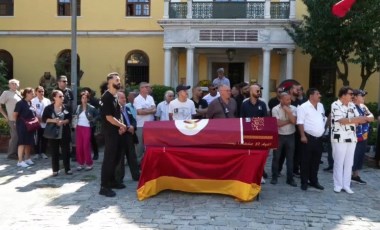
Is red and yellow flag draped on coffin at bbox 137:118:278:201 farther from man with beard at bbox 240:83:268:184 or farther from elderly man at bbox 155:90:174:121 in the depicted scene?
elderly man at bbox 155:90:174:121

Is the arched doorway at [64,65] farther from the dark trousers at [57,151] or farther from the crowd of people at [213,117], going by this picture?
the dark trousers at [57,151]

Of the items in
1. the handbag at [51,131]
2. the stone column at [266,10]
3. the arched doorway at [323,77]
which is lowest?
the handbag at [51,131]

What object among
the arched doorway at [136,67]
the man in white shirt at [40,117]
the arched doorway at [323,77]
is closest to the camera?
the man in white shirt at [40,117]

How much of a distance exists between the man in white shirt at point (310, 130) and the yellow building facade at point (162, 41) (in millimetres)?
11387

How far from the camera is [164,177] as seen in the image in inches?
290

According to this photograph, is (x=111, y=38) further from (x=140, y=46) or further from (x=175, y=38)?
(x=175, y=38)

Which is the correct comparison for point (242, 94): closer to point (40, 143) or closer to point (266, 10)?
point (40, 143)

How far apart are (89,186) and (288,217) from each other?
12.3 ft

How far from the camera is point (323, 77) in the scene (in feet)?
69.9

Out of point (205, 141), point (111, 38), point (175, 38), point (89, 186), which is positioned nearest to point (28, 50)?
point (111, 38)

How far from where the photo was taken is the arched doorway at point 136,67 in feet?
73.6

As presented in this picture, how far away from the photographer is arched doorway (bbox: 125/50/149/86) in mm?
22438

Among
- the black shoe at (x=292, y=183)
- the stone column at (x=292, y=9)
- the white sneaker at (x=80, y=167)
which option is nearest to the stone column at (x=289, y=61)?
the stone column at (x=292, y=9)

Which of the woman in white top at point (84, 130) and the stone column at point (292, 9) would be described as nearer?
the woman in white top at point (84, 130)
